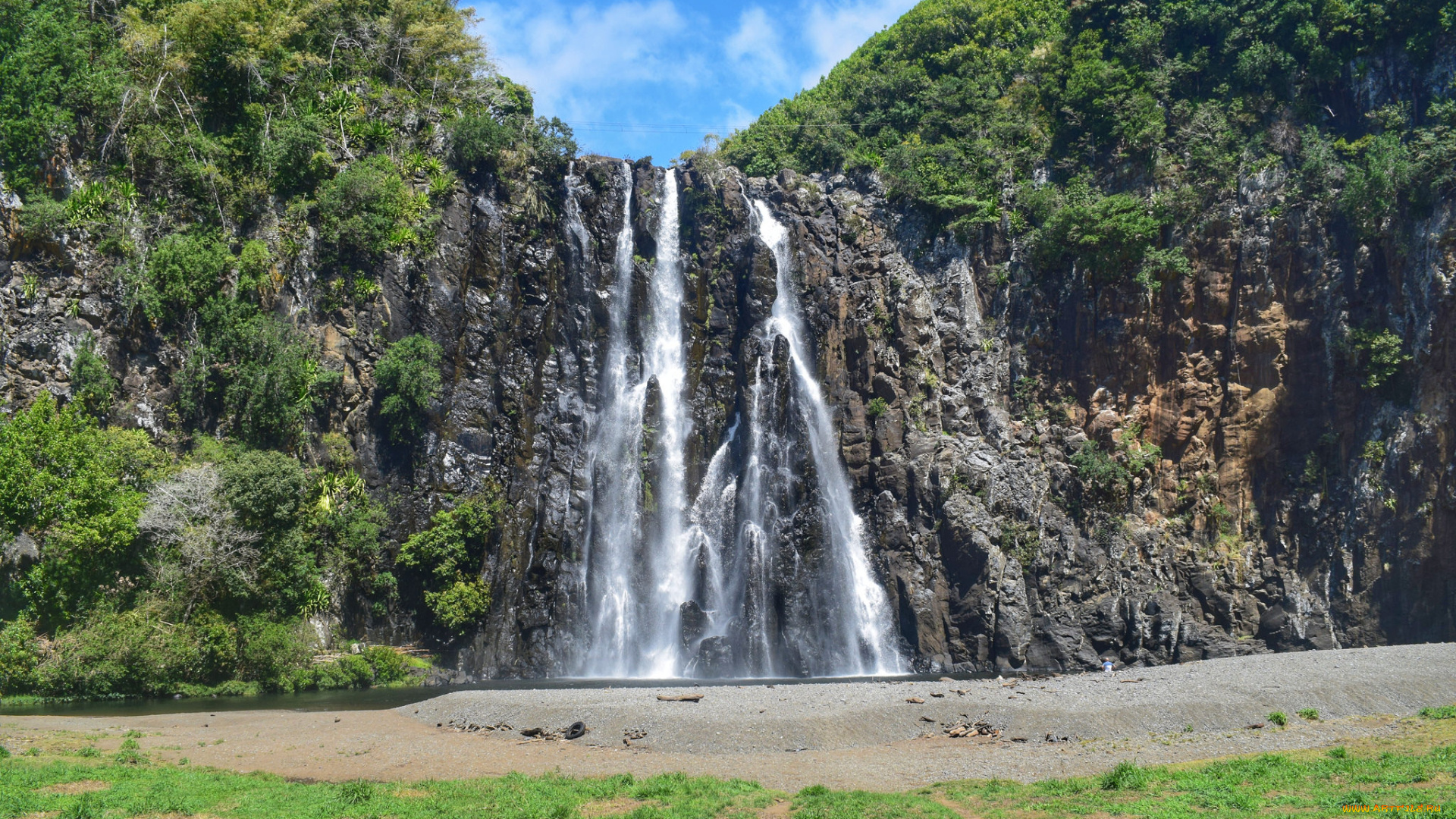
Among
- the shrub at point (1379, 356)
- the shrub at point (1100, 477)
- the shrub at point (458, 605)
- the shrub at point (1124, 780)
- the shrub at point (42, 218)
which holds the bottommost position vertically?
the shrub at point (1124, 780)

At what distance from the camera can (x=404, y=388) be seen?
3722 cm

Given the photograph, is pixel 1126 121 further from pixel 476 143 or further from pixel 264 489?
pixel 264 489

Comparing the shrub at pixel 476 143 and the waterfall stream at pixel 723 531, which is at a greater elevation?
the shrub at pixel 476 143

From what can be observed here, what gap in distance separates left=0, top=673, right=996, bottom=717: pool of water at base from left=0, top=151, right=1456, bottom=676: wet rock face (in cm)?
255

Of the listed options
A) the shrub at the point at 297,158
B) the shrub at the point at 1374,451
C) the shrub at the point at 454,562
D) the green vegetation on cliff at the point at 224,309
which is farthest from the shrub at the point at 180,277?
the shrub at the point at 1374,451

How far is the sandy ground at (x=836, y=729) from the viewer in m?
17.3

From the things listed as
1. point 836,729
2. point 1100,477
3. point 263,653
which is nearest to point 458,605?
point 263,653

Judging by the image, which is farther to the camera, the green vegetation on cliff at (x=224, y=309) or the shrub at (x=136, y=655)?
the green vegetation on cliff at (x=224, y=309)

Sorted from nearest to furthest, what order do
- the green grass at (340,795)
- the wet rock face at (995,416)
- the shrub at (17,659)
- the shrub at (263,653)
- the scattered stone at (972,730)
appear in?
the green grass at (340,795) < the scattered stone at (972,730) < the shrub at (17,659) < the shrub at (263,653) < the wet rock face at (995,416)

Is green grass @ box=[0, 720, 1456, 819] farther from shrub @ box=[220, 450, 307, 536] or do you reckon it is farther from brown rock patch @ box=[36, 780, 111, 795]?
shrub @ box=[220, 450, 307, 536]

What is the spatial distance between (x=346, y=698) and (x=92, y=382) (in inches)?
596

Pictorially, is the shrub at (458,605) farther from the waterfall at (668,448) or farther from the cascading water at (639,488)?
the waterfall at (668,448)

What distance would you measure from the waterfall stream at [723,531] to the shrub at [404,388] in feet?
25.1

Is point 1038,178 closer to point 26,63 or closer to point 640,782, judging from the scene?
point 640,782
